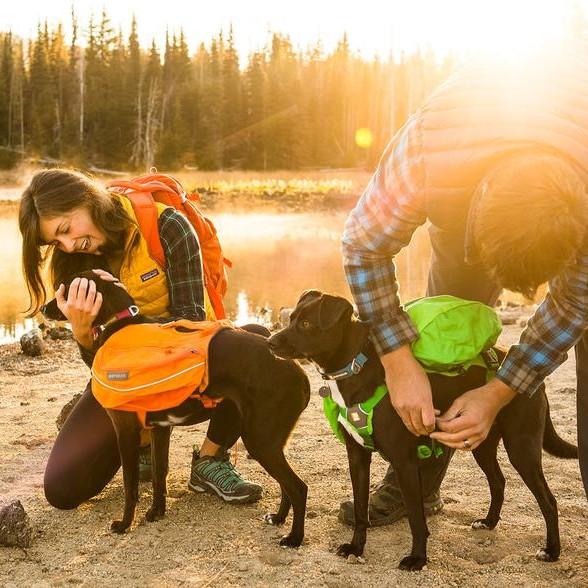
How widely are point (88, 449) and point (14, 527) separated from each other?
0.63 m

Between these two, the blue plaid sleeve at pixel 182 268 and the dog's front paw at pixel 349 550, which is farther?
the blue plaid sleeve at pixel 182 268

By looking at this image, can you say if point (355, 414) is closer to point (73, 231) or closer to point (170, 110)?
point (73, 231)

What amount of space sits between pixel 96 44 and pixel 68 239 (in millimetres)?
65232

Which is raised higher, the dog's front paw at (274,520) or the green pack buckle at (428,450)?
the green pack buckle at (428,450)

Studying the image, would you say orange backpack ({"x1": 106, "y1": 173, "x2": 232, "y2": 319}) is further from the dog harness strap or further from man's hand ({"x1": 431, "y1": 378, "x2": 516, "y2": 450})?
man's hand ({"x1": 431, "y1": 378, "x2": 516, "y2": 450})

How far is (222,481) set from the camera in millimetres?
4289

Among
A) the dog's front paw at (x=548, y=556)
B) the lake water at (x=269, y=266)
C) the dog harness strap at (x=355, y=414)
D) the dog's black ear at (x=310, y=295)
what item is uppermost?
the dog's black ear at (x=310, y=295)

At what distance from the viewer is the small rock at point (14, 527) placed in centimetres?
368

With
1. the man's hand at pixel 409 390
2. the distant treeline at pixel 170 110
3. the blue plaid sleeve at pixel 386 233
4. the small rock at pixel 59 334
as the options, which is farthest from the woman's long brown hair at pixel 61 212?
the distant treeline at pixel 170 110

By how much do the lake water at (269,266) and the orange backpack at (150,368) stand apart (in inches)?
213

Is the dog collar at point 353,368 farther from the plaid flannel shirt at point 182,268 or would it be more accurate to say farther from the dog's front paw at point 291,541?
the plaid flannel shirt at point 182,268

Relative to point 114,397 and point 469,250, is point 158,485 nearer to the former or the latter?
point 114,397

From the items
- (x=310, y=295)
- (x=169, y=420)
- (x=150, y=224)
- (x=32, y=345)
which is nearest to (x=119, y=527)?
(x=169, y=420)

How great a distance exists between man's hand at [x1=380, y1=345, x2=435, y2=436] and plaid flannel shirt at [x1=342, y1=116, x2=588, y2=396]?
61 millimetres
